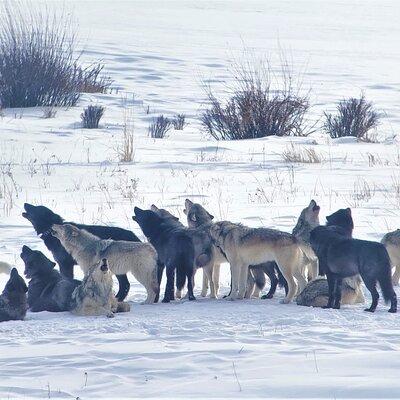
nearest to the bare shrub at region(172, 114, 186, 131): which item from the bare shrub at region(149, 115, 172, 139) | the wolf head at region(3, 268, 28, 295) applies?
the bare shrub at region(149, 115, 172, 139)

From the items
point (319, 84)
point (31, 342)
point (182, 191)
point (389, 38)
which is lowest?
point (31, 342)

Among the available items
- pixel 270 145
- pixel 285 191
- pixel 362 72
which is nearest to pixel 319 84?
pixel 362 72

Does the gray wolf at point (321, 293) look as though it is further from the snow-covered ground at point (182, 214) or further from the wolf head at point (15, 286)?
the wolf head at point (15, 286)

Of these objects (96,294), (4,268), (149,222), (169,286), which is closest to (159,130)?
(149,222)

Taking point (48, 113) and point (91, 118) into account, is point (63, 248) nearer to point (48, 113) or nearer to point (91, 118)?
point (91, 118)

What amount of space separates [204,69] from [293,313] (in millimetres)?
28851

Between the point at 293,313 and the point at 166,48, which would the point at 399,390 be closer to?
the point at 293,313

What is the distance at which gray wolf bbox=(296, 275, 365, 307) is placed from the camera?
9.58 m

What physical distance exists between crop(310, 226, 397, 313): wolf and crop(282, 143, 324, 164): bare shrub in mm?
8366

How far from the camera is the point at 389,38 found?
53875 mm

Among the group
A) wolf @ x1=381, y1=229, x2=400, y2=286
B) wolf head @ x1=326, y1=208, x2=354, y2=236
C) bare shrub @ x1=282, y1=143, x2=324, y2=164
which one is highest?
bare shrub @ x1=282, y1=143, x2=324, y2=164

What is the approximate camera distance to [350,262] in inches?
365

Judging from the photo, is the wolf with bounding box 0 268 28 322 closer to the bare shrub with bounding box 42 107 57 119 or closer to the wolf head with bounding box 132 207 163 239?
the wolf head with bounding box 132 207 163 239

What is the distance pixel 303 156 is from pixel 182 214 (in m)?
5.27
